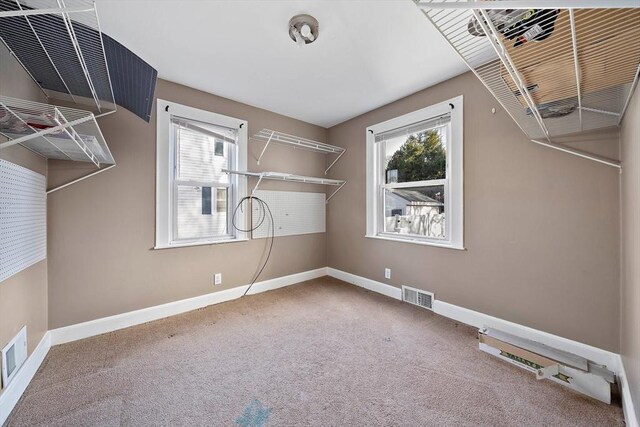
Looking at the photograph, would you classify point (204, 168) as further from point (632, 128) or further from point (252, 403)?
point (632, 128)

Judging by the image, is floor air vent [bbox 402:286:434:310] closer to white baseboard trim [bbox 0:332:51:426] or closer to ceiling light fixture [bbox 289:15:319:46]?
ceiling light fixture [bbox 289:15:319:46]

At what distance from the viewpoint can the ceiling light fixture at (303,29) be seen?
1.69m

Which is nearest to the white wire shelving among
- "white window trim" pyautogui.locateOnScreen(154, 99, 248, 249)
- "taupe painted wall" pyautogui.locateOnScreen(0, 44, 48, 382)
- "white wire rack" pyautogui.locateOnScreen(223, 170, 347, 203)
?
"white wire rack" pyautogui.locateOnScreen(223, 170, 347, 203)

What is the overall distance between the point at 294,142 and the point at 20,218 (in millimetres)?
2606

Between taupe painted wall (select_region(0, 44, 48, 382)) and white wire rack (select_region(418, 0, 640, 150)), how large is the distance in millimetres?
2211

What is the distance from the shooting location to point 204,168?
2828mm

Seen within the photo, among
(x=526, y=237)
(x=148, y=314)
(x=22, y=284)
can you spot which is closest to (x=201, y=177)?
(x=148, y=314)

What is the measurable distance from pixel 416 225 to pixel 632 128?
1.79 m

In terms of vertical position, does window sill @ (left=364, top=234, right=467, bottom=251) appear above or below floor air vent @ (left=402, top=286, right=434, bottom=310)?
above

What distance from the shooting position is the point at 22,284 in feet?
5.22

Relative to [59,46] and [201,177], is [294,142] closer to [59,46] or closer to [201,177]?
[201,177]

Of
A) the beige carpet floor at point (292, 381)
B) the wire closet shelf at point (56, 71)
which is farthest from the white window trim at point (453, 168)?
the wire closet shelf at point (56, 71)

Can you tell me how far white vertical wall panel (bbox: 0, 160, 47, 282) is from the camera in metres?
1.35

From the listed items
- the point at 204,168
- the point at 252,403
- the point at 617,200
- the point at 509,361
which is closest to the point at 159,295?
the point at 204,168
